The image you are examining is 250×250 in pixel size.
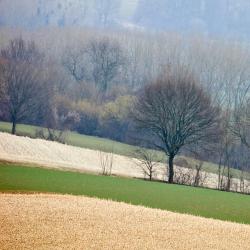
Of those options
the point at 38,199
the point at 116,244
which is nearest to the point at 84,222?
the point at 116,244

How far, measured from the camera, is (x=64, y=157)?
210ft

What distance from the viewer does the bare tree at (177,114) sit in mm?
61656

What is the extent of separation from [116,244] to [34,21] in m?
94.3

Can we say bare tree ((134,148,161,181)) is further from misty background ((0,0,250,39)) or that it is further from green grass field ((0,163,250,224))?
misty background ((0,0,250,39))

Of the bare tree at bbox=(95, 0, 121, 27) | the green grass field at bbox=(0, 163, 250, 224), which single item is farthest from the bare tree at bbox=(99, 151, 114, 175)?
the bare tree at bbox=(95, 0, 121, 27)

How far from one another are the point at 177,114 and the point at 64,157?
1409 centimetres

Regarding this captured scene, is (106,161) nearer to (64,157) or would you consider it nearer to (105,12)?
(64,157)

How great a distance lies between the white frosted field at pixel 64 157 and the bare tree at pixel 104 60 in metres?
41.9

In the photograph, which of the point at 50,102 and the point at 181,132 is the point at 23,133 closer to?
the point at 50,102

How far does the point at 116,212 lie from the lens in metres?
28.4

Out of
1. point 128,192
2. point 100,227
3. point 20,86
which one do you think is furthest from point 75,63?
point 100,227

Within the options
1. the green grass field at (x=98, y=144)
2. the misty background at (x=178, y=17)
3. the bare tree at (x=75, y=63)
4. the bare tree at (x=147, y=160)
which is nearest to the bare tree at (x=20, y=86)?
the green grass field at (x=98, y=144)

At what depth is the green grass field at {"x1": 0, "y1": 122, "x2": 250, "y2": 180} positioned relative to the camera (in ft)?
239

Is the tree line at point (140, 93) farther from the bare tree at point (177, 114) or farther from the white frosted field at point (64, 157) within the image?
the white frosted field at point (64, 157)
